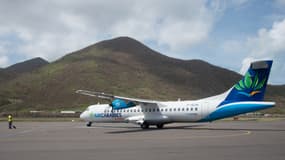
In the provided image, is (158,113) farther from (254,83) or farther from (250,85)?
(254,83)

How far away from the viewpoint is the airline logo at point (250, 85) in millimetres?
26891

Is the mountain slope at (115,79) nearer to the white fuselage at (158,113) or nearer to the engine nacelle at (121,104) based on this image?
the white fuselage at (158,113)

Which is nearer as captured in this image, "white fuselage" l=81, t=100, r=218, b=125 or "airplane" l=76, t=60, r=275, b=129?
"airplane" l=76, t=60, r=275, b=129

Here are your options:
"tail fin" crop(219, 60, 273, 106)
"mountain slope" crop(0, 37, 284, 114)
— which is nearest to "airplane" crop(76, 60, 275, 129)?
"tail fin" crop(219, 60, 273, 106)

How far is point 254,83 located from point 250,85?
359mm

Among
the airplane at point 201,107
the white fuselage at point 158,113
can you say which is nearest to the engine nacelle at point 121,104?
the airplane at point 201,107

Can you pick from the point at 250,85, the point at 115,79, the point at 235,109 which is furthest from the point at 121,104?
the point at 115,79

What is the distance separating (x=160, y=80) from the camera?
148m

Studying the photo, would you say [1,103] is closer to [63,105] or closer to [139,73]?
[63,105]

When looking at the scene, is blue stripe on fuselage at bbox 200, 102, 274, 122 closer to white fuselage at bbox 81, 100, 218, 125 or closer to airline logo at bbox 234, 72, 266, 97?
white fuselage at bbox 81, 100, 218, 125

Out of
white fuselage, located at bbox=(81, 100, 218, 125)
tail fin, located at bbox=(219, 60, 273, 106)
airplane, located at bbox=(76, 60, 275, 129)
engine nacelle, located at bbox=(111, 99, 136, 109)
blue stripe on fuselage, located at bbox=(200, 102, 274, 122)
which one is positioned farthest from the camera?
engine nacelle, located at bbox=(111, 99, 136, 109)

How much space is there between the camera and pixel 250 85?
2723cm

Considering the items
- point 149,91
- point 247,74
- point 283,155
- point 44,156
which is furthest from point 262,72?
point 149,91

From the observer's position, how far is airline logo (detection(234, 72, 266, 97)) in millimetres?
26891
